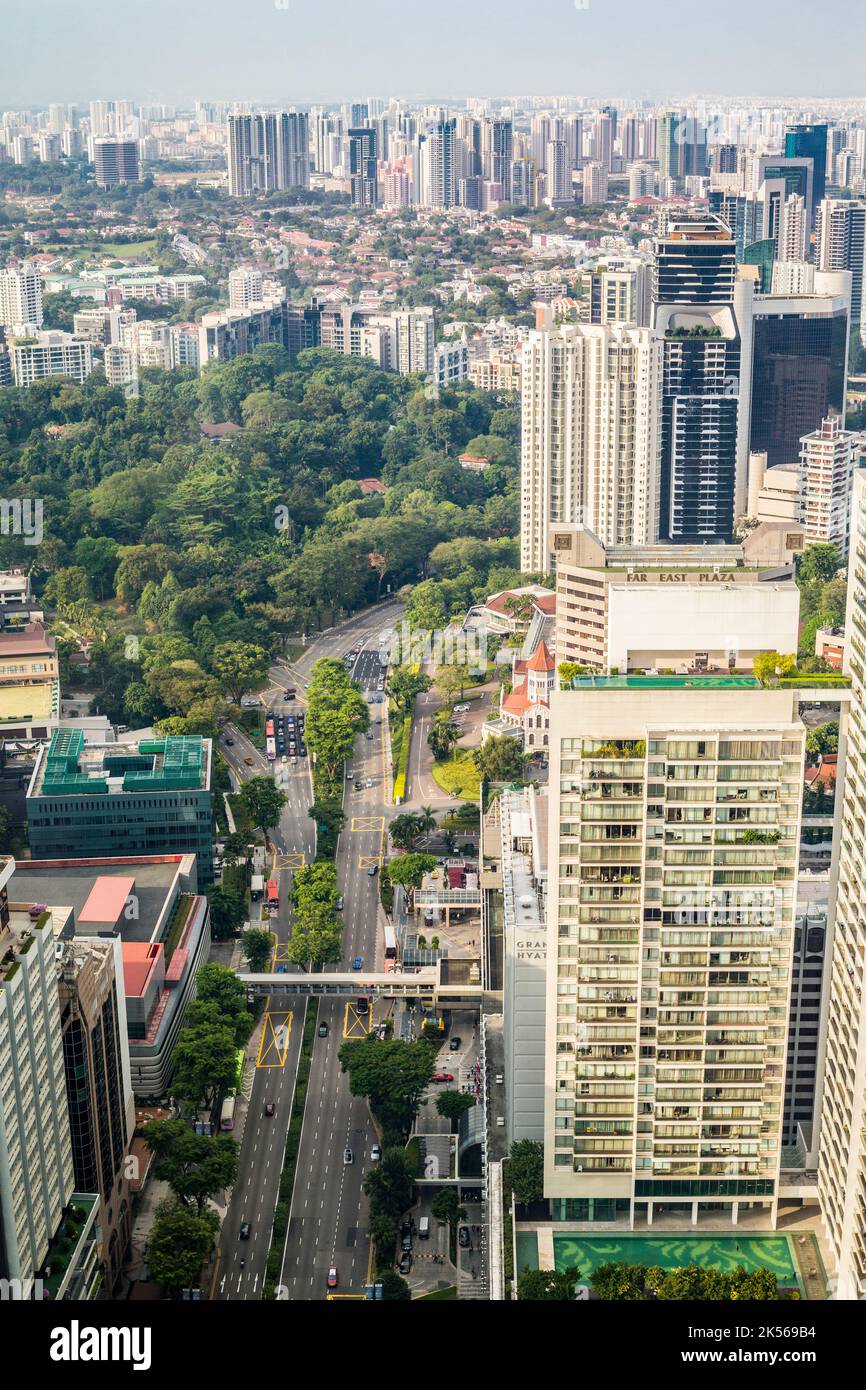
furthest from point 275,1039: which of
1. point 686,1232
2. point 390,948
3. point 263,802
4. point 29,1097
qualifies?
point 686,1232

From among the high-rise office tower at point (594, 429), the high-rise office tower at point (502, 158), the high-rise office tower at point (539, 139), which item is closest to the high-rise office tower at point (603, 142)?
the high-rise office tower at point (539, 139)

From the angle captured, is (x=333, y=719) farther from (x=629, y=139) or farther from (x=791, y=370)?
(x=629, y=139)

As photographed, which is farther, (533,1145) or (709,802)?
(533,1145)

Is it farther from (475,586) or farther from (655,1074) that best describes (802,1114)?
(475,586)

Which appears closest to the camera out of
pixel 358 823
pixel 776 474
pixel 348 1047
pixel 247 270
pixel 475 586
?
pixel 348 1047

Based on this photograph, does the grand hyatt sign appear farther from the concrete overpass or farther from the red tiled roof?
the red tiled roof

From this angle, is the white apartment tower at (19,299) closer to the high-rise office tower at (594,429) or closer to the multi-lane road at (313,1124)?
the high-rise office tower at (594,429)

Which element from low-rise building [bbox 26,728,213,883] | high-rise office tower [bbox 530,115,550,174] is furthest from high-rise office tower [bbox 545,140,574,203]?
low-rise building [bbox 26,728,213,883]

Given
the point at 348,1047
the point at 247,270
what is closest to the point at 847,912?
the point at 348,1047
